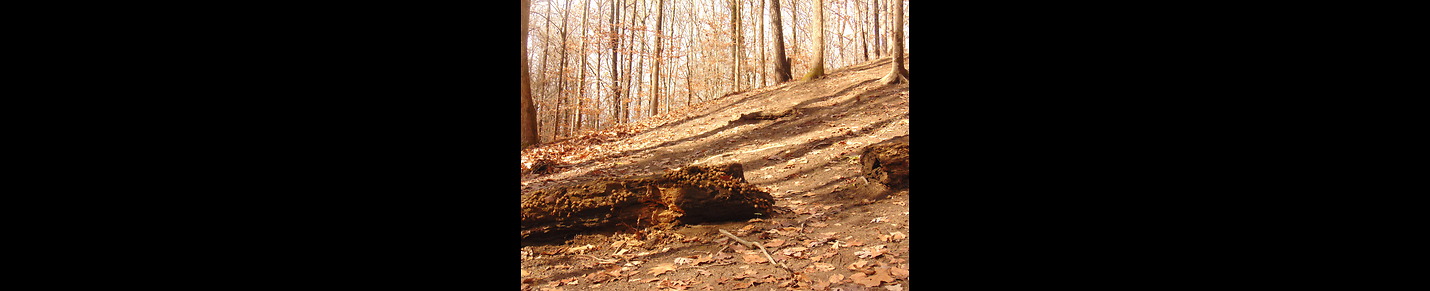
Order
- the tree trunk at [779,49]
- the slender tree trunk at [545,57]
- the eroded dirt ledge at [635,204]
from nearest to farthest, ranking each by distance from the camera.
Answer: the eroded dirt ledge at [635,204], the tree trunk at [779,49], the slender tree trunk at [545,57]

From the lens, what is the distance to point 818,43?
14.7m

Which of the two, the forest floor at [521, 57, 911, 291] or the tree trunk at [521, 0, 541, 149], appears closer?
the forest floor at [521, 57, 911, 291]

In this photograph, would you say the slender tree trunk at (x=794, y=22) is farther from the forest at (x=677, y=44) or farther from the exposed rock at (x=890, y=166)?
the exposed rock at (x=890, y=166)

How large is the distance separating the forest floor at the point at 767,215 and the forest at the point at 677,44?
216 centimetres

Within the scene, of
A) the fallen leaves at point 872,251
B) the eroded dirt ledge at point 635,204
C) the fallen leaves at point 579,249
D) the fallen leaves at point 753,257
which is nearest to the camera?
the fallen leaves at point 872,251

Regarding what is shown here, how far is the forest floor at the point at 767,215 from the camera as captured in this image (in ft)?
14.0

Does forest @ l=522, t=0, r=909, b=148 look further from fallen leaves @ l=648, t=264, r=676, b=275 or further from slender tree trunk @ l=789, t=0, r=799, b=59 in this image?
fallen leaves @ l=648, t=264, r=676, b=275

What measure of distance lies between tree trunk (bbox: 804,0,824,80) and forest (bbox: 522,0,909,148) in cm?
2

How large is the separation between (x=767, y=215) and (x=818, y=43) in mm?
9711

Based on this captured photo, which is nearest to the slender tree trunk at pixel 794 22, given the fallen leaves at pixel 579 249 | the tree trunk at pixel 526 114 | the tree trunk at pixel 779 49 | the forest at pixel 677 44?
the forest at pixel 677 44

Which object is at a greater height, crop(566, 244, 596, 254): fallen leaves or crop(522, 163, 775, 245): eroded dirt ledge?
crop(522, 163, 775, 245): eroded dirt ledge

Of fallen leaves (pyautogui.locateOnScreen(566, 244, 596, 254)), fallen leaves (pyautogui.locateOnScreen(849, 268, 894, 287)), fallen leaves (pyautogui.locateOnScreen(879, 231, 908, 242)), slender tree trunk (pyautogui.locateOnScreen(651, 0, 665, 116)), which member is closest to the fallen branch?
fallen leaves (pyautogui.locateOnScreen(849, 268, 894, 287))

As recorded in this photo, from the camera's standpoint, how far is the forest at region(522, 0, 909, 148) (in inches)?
661
